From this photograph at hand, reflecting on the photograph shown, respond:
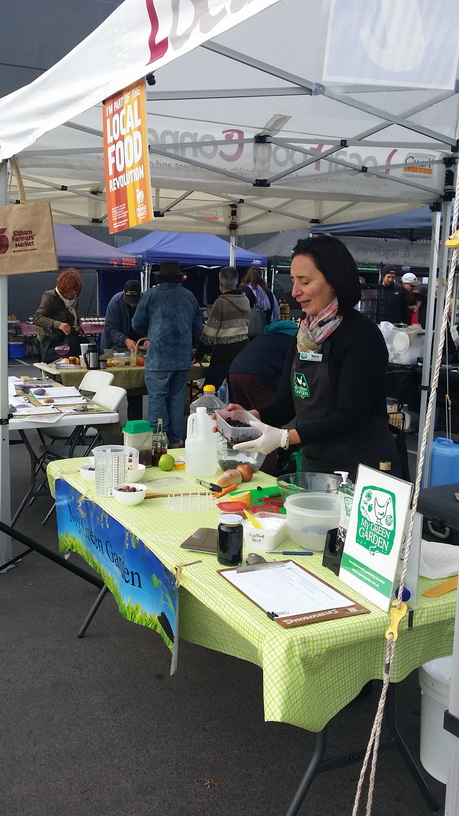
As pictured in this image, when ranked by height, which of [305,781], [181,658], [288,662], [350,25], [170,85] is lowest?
[181,658]

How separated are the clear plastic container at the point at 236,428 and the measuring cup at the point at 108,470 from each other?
1.36ft

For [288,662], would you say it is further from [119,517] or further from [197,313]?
[197,313]

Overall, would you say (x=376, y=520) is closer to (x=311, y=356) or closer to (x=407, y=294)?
(x=311, y=356)

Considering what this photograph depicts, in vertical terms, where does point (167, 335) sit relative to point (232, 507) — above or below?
above

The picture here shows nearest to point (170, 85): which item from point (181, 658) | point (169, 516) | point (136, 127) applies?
point (136, 127)

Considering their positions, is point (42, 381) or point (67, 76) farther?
point (42, 381)

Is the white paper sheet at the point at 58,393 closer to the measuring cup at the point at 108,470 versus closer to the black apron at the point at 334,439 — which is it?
the measuring cup at the point at 108,470

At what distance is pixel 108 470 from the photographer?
255 centimetres

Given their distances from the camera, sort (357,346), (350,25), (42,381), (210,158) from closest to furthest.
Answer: (350,25)
(357,346)
(210,158)
(42,381)

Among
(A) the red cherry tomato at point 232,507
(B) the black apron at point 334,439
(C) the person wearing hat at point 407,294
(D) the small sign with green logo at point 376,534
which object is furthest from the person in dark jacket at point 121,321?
(D) the small sign with green logo at point 376,534

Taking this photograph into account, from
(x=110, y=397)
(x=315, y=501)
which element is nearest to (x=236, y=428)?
(x=315, y=501)

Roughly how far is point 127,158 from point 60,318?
4.63 metres

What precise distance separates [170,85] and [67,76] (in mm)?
704

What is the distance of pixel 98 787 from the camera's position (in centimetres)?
211
